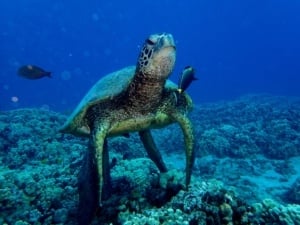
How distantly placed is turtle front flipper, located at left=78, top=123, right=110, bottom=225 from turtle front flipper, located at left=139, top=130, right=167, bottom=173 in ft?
4.32

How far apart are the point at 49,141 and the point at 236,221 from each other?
6.81 metres

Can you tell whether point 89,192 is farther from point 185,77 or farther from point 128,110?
point 185,77

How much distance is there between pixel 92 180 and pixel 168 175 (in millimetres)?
1074

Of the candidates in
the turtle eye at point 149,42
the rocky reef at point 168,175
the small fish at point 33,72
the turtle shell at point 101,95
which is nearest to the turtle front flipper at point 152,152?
the rocky reef at point 168,175

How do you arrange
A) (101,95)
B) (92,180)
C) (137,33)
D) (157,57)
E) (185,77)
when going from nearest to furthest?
(157,57)
(92,180)
(185,77)
(101,95)
(137,33)

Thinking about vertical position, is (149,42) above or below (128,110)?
above

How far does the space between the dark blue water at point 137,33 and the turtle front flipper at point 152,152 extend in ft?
321

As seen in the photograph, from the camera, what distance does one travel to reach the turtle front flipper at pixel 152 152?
5.75m

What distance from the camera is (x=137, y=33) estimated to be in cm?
18525

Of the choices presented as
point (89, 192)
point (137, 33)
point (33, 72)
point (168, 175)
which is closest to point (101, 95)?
point (89, 192)

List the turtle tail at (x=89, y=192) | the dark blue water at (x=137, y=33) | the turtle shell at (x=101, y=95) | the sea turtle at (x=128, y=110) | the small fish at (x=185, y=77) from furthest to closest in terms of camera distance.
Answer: the dark blue water at (x=137, y=33) < the turtle shell at (x=101, y=95) < the small fish at (x=185, y=77) < the turtle tail at (x=89, y=192) < the sea turtle at (x=128, y=110)

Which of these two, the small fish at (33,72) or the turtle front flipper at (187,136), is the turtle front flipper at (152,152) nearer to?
the turtle front flipper at (187,136)

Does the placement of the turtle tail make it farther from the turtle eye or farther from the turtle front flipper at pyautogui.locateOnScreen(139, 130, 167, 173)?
the turtle eye

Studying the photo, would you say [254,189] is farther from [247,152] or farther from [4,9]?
[4,9]
